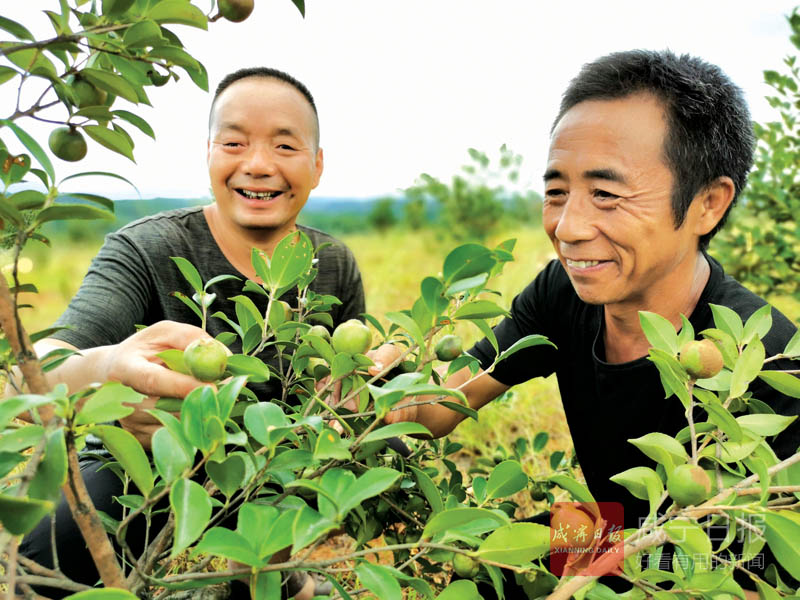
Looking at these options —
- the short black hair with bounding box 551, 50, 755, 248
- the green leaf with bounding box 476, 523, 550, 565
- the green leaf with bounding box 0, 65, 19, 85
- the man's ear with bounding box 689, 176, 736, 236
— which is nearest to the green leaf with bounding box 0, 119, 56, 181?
the green leaf with bounding box 0, 65, 19, 85

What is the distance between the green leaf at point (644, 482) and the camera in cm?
68

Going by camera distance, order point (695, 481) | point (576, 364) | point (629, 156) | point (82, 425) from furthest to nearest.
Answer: point (576, 364), point (629, 156), point (695, 481), point (82, 425)

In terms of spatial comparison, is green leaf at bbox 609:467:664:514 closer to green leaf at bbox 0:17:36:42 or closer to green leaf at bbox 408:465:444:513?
green leaf at bbox 408:465:444:513

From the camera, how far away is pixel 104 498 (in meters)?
1.31

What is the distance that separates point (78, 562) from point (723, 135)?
145 cm

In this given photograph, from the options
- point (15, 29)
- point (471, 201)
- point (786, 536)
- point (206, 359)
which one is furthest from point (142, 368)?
point (471, 201)

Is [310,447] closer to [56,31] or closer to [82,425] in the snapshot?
[82,425]

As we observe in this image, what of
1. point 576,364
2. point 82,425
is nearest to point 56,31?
point 82,425

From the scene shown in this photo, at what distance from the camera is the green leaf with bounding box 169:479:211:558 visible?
472mm

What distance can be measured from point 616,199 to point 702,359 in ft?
1.66

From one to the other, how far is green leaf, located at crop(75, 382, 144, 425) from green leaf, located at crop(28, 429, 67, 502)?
0.12ft

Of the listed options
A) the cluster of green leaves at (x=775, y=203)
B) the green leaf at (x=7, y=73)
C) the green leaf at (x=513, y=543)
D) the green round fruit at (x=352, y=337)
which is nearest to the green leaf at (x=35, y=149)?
the green leaf at (x=7, y=73)

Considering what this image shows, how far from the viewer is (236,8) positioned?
2.28 feet

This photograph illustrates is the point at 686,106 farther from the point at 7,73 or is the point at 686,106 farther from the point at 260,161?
the point at 7,73
